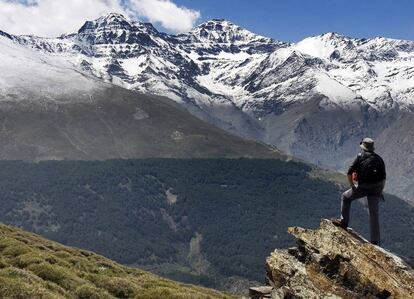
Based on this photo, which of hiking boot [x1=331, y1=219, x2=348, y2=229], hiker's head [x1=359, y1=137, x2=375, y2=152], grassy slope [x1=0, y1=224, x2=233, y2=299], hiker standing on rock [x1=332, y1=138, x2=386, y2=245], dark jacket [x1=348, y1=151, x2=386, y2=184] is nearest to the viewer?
grassy slope [x1=0, y1=224, x2=233, y2=299]

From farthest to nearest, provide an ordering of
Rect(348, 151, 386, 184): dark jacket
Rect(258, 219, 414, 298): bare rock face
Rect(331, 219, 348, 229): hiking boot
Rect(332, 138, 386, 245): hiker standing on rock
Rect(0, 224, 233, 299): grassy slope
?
Rect(348, 151, 386, 184): dark jacket
Rect(332, 138, 386, 245): hiker standing on rock
Rect(331, 219, 348, 229): hiking boot
Rect(0, 224, 233, 299): grassy slope
Rect(258, 219, 414, 298): bare rock face

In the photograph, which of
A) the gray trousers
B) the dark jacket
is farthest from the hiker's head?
the gray trousers

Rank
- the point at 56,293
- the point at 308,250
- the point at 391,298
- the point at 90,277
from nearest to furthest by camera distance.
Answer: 1. the point at 391,298
2. the point at 308,250
3. the point at 56,293
4. the point at 90,277

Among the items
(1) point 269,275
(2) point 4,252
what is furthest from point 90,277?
(1) point 269,275

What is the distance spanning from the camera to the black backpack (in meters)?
28.3

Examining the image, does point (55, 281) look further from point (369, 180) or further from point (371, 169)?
point (371, 169)

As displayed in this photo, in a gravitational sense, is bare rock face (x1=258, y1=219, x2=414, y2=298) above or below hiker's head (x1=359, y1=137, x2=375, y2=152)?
below

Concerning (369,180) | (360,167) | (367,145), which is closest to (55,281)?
(360,167)

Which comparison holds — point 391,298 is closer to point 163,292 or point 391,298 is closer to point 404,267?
point 404,267

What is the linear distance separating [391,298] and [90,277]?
18509 mm

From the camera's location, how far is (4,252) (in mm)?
37531

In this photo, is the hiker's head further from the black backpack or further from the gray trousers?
the gray trousers

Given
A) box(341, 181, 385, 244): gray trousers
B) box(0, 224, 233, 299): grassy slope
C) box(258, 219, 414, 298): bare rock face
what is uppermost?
box(341, 181, 385, 244): gray trousers

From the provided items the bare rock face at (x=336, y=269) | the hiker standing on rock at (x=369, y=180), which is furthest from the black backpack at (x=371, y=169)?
the bare rock face at (x=336, y=269)
